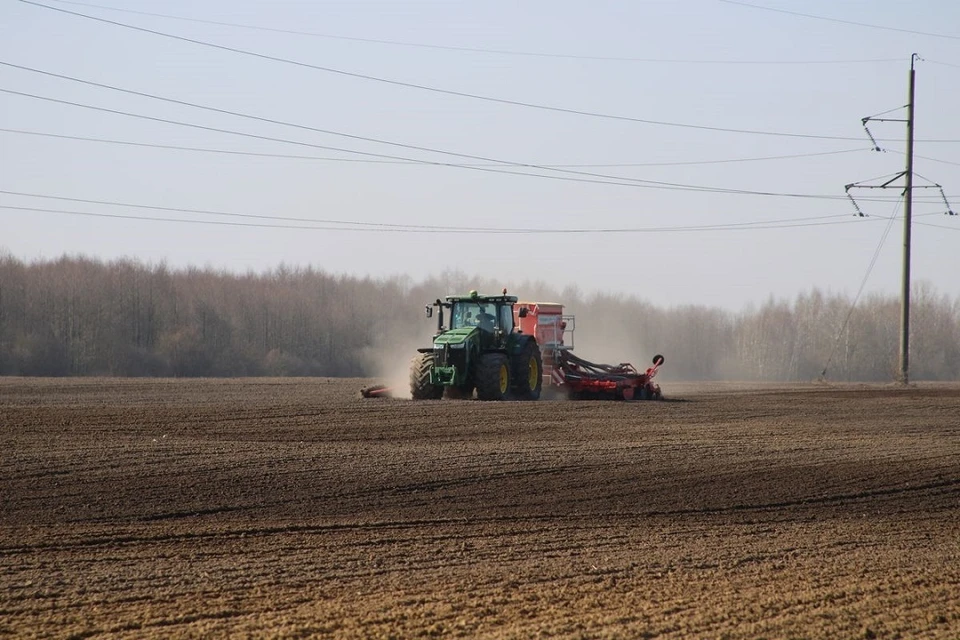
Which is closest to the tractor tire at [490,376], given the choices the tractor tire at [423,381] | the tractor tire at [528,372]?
the tractor tire at [528,372]

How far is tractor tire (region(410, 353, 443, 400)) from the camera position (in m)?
25.2

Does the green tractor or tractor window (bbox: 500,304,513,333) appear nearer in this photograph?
the green tractor

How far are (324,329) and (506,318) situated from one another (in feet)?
123

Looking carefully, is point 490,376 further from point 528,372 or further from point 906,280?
point 906,280

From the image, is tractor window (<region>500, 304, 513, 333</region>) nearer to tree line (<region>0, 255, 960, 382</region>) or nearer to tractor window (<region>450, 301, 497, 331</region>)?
tractor window (<region>450, 301, 497, 331</region>)

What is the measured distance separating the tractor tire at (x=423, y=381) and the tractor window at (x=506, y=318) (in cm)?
193

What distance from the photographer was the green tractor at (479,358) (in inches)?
991

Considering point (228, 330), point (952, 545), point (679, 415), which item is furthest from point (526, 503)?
point (228, 330)

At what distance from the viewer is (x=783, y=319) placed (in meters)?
74.2

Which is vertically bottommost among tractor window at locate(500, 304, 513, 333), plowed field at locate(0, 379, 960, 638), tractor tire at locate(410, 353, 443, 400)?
plowed field at locate(0, 379, 960, 638)

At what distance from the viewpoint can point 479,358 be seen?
25.8m

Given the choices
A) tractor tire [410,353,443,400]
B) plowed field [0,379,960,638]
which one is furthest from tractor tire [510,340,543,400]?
plowed field [0,379,960,638]

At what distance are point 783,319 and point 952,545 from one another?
65134mm

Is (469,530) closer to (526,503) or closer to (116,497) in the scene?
(526,503)
